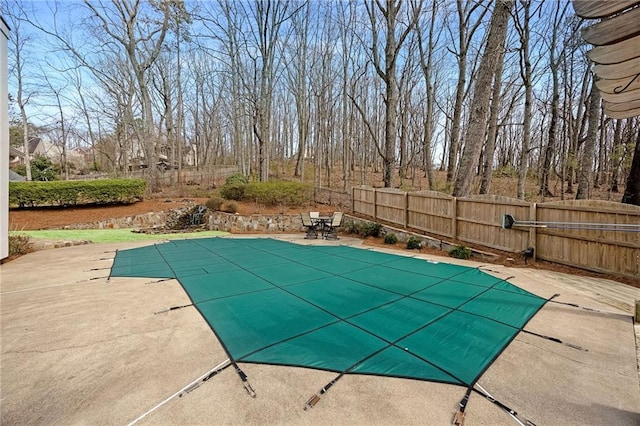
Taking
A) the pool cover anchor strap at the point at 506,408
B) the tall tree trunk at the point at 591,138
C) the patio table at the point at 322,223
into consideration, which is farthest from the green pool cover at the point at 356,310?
the tall tree trunk at the point at 591,138

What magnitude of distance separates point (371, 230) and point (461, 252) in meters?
3.24

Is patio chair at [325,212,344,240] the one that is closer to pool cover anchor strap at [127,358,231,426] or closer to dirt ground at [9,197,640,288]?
dirt ground at [9,197,640,288]

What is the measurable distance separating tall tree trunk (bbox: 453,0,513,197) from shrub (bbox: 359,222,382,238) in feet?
8.23

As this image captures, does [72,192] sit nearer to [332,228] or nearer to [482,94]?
[332,228]

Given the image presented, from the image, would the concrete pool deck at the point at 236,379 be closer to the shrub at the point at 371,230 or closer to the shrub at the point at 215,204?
the shrub at the point at 371,230

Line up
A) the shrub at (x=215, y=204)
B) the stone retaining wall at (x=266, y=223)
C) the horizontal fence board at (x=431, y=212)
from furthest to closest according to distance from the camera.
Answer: the shrub at (x=215, y=204) < the stone retaining wall at (x=266, y=223) < the horizontal fence board at (x=431, y=212)

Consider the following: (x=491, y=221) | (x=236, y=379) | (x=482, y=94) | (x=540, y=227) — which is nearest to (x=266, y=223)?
(x=491, y=221)

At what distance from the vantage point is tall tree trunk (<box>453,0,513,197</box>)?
22.6ft

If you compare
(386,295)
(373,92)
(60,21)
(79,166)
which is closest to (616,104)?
(386,295)

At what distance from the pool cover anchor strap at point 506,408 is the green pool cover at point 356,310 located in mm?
102

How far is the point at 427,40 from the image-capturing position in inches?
578

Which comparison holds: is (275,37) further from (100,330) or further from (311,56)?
(100,330)

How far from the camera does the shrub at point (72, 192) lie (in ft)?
35.4

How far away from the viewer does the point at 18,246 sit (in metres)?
6.55
